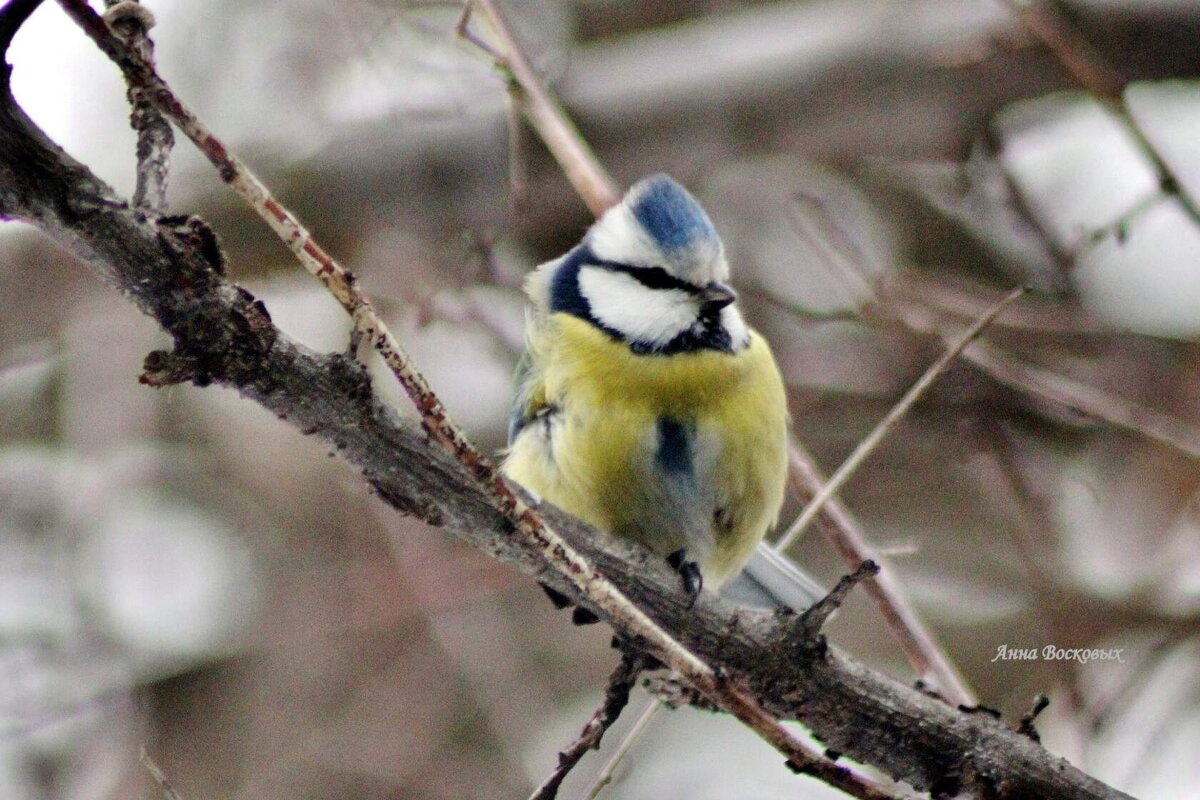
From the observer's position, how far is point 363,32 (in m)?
3.79

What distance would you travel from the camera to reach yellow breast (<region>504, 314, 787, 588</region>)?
6.59 ft

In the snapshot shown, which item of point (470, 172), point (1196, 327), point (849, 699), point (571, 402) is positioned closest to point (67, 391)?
point (470, 172)

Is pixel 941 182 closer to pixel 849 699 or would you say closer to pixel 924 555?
pixel 924 555

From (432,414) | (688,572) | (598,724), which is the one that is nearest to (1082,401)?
(688,572)

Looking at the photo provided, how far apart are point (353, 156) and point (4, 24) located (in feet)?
10.5

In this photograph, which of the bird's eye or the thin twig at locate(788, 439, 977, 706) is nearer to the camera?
the thin twig at locate(788, 439, 977, 706)

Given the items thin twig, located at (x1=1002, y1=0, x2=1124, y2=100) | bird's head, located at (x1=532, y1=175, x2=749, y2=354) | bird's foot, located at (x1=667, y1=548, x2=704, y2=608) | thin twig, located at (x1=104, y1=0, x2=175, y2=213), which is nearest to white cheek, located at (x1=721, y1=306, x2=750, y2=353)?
bird's head, located at (x1=532, y1=175, x2=749, y2=354)

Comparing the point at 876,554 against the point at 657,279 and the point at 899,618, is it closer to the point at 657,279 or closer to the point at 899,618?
the point at 899,618

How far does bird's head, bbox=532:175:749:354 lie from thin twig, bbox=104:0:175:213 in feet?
3.43

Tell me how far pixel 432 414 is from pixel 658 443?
0.88 meters

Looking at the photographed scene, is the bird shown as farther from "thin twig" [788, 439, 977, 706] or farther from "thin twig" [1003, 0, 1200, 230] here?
"thin twig" [1003, 0, 1200, 230]

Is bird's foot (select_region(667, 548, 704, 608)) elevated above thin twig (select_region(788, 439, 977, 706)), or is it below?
below

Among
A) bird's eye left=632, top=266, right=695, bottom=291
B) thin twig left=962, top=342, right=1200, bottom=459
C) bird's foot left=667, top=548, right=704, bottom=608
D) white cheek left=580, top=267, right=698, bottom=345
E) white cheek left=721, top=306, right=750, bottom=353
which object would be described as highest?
thin twig left=962, top=342, right=1200, bottom=459

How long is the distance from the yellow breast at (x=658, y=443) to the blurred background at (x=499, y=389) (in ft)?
3.52
